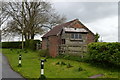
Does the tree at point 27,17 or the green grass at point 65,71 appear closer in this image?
the green grass at point 65,71

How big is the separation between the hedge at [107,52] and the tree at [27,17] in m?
29.9

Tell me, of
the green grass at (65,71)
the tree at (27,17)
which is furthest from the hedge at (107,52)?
the tree at (27,17)

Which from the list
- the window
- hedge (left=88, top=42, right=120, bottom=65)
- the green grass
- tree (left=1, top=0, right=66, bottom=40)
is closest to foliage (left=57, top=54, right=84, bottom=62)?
the green grass

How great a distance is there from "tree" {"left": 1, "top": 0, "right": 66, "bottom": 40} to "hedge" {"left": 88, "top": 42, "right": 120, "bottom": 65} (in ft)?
98.2

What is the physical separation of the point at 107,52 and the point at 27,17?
33.8m

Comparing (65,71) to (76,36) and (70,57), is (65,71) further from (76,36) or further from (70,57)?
(76,36)

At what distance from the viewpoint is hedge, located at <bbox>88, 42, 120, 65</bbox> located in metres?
11.9

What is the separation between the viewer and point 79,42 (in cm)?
2484

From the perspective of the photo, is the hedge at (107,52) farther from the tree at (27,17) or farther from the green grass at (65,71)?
the tree at (27,17)

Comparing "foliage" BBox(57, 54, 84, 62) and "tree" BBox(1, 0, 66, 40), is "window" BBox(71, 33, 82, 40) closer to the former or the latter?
"foliage" BBox(57, 54, 84, 62)

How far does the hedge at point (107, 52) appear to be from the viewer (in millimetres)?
11867

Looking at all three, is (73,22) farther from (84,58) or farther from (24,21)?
(24,21)

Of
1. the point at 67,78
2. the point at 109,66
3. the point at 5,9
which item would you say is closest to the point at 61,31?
the point at 109,66

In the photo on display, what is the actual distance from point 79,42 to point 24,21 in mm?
21192
